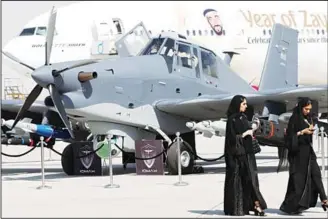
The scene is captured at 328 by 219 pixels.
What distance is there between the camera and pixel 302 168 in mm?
11148

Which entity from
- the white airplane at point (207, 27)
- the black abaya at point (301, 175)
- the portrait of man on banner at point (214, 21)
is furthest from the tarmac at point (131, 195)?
the portrait of man on banner at point (214, 21)

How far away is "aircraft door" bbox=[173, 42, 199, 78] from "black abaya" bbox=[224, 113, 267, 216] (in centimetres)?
813

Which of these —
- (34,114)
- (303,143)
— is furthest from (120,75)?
(303,143)

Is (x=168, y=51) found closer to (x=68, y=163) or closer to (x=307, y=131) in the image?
(x=68, y=163)

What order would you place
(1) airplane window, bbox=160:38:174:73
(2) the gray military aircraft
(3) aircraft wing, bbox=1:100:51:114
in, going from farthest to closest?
(3) aircraft wing, bbox=1:100:51:114, (1) airplane window, bbox=160:38:174:73, (2) the gray military aircraft

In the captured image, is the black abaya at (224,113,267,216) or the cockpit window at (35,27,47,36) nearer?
the black abaya at (224,113,267,216)

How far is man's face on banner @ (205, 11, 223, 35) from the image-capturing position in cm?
4075

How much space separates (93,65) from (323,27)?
2745 centimetres

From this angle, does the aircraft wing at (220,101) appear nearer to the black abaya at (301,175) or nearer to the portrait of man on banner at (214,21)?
the black abaya at (301,175)

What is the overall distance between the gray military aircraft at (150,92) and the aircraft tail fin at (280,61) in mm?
1500

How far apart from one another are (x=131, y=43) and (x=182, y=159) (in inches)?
151

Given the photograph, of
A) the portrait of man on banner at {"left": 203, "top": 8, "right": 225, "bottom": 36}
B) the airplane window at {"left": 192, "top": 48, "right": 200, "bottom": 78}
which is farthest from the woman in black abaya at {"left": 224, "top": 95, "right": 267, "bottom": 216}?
the portrait of man on banner at {"left": 203, "top": 8, "right": 225, "bottom": 36}

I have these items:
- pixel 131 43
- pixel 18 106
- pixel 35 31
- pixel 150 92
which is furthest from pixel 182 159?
pixel 35 31

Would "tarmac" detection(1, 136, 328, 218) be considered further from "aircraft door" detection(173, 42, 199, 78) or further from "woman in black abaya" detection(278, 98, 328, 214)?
"aircraft door" detection(173, 42, 199, 78)
